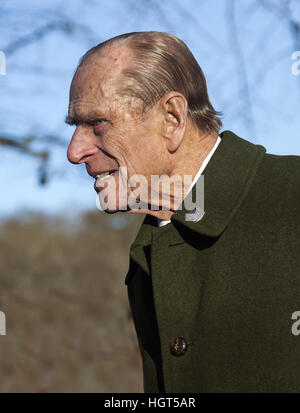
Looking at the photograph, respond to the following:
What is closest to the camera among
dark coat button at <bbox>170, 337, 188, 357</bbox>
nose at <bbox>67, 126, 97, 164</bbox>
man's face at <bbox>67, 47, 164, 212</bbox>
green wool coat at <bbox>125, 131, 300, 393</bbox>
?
green wool coat at <bbox>125, 131, 300, 393</bbox>

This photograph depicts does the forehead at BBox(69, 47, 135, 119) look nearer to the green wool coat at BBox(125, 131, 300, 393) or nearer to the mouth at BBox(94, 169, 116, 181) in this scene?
the mouth at BBox(94, 169, 116, 181)

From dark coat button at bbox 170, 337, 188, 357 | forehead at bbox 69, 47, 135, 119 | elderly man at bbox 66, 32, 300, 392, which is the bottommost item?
dark coat button at bbox 170, 337, 188, 357

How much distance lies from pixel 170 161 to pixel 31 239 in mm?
27765

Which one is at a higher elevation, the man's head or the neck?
the man's head

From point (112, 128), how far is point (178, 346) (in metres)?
1.07

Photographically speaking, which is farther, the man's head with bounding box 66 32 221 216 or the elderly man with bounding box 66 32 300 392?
the man's head with bounding box 66 32 221 216

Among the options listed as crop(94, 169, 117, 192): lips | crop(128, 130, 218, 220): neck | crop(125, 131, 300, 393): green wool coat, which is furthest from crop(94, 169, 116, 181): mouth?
crop(125, 131, 300, 393): green wool coat

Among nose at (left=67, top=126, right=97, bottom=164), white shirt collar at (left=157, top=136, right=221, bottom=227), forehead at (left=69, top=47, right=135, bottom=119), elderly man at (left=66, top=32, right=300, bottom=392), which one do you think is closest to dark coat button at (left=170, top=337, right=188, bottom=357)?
elderly man at (left=66, top=32, right=300, bottom=392)

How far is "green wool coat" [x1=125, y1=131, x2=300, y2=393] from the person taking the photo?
254 centimetres

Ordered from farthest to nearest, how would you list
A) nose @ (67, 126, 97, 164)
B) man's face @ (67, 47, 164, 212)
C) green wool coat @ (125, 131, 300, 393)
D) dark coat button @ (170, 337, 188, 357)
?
nose @ (67, 126, 97, 164), man's face @ (67, 47, 164, 212), dark coat button @ (170, 337, 188, 357), green wool coat @ (125, 131, 300, 393)

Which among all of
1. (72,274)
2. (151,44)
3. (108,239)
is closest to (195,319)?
(151,44)

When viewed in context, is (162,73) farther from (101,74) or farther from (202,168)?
(202,168)

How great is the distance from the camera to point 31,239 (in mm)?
30031
